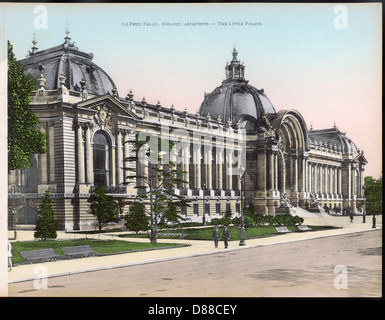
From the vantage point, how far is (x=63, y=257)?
23.0m

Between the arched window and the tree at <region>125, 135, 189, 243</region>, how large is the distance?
1322mm

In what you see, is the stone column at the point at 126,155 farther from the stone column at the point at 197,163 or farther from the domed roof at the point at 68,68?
the stone column at the point at 197,163

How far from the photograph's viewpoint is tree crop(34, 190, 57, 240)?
78.5 feet

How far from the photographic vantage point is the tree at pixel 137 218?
2622 centimetres

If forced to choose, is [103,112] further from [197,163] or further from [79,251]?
[79,251]

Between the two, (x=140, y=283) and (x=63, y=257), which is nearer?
(x=140, y=283)

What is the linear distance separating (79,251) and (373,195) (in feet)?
44.0

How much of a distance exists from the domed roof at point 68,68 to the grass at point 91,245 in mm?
7660

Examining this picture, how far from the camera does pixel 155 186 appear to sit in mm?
28469

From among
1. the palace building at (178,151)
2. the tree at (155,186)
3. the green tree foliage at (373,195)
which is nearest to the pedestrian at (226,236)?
the palace building at (178,151)

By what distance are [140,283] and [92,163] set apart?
398 inches

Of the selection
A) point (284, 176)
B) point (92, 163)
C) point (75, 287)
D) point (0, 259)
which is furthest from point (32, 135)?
point (284, 176)
